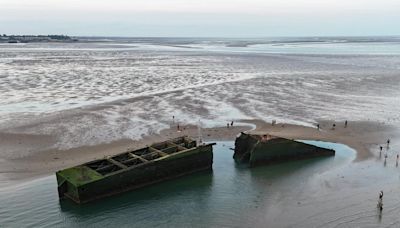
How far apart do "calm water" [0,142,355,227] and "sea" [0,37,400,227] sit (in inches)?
1.8

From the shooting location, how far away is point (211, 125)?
107 feet

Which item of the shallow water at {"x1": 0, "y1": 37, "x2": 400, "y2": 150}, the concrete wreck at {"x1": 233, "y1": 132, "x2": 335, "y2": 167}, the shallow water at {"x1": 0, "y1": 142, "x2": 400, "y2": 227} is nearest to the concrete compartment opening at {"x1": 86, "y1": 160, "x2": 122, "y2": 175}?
the shallow water at {"x1": 0, "y1": 142, "x2": 400, "y2": 227}

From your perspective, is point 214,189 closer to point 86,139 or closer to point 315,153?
point 315,153

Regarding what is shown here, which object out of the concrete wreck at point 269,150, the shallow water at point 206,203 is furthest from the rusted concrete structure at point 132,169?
the concrete wreck at point 269,150

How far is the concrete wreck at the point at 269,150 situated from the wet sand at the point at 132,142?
3.05 metres

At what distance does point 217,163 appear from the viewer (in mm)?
24875

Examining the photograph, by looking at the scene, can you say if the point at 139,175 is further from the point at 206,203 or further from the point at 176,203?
the point at 206,203

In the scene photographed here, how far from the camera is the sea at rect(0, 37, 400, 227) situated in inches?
720

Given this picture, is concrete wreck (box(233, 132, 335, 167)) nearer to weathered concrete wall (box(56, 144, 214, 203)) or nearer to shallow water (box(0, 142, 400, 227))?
shallow water (box(0, 142, 400, 227))

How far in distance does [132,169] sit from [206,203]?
12.9 feet

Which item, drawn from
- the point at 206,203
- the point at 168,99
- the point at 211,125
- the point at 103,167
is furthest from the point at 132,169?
the point at 168,99

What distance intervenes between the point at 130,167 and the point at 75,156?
584 cm

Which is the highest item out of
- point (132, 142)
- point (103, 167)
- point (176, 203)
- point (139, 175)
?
point (103, 167)

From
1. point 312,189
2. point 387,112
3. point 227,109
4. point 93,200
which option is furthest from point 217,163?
point 387,112
